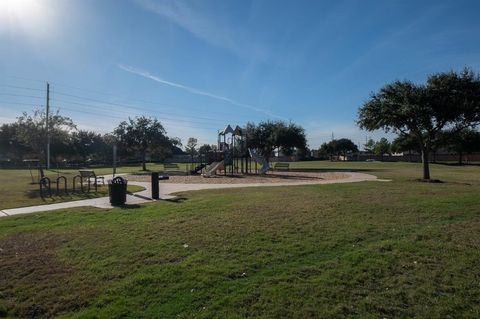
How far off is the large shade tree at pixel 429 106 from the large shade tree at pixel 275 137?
25.7 meters

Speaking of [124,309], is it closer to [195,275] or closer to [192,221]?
[195,275]

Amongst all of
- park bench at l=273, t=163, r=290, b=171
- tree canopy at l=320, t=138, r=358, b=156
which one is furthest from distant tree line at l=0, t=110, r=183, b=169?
tree canopy at l=320, t=138, r=358, b=156

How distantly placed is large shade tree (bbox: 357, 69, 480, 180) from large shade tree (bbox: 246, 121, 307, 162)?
2566cm

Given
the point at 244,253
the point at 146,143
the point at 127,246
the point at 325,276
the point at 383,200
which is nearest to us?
the point at 325,276

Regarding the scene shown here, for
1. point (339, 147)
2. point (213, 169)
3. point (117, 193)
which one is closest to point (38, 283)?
point (117, 193)

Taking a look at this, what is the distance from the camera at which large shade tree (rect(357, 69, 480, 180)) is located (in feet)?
65.6

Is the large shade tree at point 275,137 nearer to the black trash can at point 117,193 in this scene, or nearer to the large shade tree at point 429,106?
the large shade tree at point 429,106

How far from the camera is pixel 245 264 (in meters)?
6.02

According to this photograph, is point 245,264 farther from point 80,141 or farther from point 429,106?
point 80,141

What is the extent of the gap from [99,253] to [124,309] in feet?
7.45

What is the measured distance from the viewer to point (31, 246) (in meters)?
7.13

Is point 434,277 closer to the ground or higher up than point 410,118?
closer to the ground

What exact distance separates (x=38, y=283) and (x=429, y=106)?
19940 millimetres

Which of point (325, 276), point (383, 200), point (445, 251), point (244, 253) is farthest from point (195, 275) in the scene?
point (383, 200)
